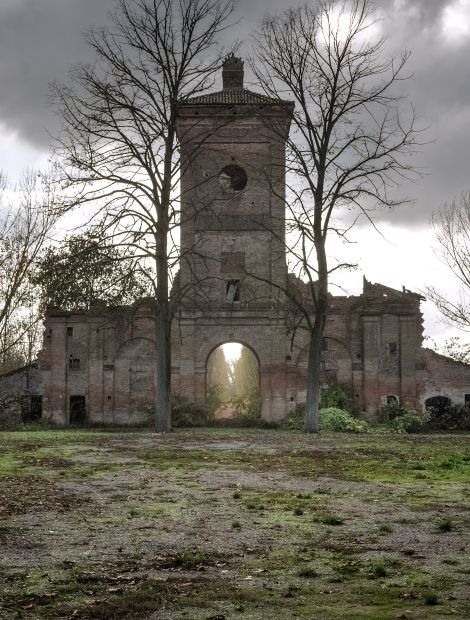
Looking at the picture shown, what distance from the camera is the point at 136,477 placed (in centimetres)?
1124

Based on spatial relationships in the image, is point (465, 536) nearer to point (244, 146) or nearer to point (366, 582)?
point (366, 582)

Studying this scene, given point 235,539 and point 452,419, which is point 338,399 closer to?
point 452,419

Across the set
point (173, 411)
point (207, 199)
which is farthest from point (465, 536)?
point (207, 199)

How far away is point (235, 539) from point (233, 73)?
3293 centimetres

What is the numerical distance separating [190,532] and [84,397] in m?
27.9

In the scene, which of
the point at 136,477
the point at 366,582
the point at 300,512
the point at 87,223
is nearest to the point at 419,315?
the point at 87,223

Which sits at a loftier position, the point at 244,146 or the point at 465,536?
the point at 244,146

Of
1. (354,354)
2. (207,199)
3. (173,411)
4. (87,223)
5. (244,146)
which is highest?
(244,146)

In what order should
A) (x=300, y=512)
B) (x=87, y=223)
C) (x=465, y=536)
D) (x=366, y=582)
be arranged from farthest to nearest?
(x=87, y=223) → (x=300, y=512) → (x=465, y=536) → (x=366, y=582)

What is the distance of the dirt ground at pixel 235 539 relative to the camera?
4875 mm

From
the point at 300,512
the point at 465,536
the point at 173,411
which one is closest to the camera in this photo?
the point at 465,536

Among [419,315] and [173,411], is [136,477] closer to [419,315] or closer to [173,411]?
[173,411]

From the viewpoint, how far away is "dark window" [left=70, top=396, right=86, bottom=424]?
34.2 m

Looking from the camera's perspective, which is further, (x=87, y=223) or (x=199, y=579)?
(x=87, y=223)
